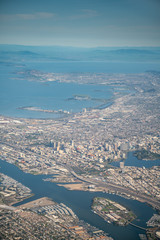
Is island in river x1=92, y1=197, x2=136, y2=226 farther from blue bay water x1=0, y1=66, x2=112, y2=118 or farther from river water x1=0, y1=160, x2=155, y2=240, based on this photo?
blue bay water x1=0, y1=66, x2=112, y2=118

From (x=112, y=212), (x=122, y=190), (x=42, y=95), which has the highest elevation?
(x=42, y=95)

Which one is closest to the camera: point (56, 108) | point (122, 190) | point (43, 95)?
point (122, 190)

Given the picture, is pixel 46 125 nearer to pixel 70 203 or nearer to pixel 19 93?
pixel 70 203

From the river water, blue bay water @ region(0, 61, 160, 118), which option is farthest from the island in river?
blue bay water @ region(0, 61, 160, 118)

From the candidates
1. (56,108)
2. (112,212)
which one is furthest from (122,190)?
(56,108)

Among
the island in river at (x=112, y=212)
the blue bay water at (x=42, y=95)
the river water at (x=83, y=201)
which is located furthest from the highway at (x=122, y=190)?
the blue bay water at (x=42, y=95)

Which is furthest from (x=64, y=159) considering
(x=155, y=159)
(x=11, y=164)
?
(x=155, y=159)

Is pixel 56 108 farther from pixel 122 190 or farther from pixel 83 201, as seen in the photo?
pixel 83 201

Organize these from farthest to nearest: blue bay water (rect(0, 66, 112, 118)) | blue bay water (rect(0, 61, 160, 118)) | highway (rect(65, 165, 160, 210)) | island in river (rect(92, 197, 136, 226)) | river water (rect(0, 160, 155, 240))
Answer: blue bay water (rect(0, 66, 112, 118)), blue bay water (rect(0, 61, 160, 118)), highway (rect(65, 165, 160, 210)), island in river (rect(92, 197, 136, 226)), river water (rect(0, 160, 155, 240))

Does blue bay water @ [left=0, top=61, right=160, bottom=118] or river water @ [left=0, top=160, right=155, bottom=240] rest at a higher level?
blue bay water @ [left=0, top=61, right=160, bottom=118]
